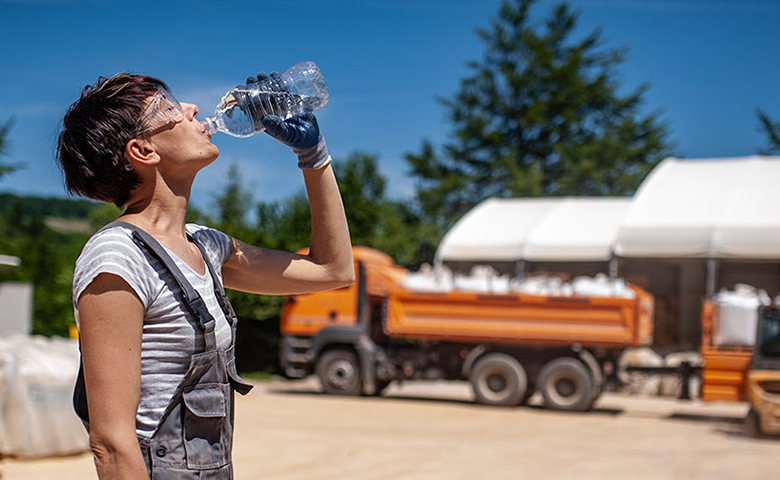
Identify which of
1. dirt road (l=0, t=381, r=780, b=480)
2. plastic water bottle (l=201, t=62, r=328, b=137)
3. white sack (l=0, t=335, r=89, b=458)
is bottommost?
dirt road (l=0, t=381, r=780, b=480)

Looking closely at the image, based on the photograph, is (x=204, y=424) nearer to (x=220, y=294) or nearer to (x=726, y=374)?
(x=220, y=294)

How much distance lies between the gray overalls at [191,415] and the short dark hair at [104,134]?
14 centimetres

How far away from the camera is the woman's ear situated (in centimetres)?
202

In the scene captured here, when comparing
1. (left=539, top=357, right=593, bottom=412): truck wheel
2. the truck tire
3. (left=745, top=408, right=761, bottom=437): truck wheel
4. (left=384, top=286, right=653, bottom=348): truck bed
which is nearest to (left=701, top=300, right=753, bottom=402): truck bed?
(left=745, top=408, right=761, bottom=437): truck wheel

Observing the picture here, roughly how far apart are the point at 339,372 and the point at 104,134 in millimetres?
13670

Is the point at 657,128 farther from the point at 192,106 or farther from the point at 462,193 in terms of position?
the point at 192,106

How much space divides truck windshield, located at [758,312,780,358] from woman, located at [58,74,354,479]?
433 inches

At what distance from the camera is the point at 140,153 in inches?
80.0

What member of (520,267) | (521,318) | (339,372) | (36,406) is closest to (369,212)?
(520,267)

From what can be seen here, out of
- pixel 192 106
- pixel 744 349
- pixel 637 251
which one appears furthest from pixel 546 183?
pixel 192 106

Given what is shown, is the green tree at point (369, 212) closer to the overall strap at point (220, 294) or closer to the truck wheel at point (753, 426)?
the truck wheel at point (753, 426)

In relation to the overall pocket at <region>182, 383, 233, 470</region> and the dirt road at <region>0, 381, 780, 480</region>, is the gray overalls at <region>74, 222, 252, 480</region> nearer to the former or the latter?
the overall pocket at <region>182, 383, 233, 470</region>

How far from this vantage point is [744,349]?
1247 cm

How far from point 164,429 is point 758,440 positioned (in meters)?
11.1
